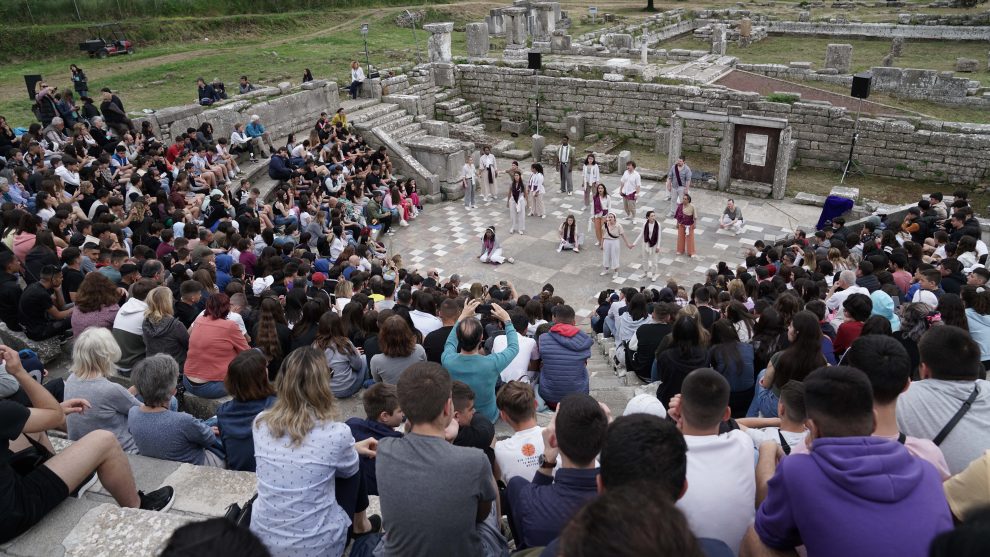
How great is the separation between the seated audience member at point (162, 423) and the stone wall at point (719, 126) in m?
16.5

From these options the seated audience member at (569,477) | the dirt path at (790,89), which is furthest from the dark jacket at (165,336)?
the dirt path at (790,89)

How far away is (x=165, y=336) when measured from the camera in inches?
268

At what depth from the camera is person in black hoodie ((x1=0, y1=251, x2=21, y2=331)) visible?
7.88 meters

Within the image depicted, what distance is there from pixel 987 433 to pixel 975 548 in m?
2.51

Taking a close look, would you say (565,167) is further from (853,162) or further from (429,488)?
(429,488)

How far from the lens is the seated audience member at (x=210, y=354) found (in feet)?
21.1

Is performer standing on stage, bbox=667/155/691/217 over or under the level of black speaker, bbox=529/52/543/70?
under

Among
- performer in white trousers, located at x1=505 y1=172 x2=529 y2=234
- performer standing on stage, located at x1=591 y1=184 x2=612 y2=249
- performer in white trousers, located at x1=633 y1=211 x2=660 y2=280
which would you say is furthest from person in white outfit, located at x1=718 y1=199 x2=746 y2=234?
performer in white trousers, located at x1=505 y1=172 x2=529 y2=234

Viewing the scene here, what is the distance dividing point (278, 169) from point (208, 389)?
34.9 ft

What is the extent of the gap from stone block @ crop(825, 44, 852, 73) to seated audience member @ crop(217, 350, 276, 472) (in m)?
26.2

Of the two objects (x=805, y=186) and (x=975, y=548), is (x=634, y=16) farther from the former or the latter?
(x=975, y=548)

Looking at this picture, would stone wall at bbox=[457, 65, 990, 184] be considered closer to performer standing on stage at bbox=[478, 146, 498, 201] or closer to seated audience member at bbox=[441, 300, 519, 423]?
performer standing on stage at bbox=[478, 146, 498, 201]

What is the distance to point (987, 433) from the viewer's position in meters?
3.82

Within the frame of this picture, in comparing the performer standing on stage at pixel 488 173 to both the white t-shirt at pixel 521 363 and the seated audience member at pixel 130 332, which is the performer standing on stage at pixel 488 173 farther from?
the seated audience member at pixel 130 332
